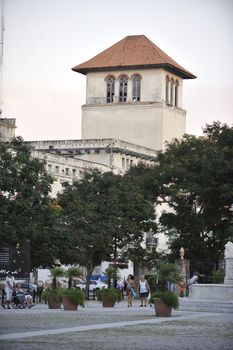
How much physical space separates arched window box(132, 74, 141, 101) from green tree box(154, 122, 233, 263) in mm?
82920

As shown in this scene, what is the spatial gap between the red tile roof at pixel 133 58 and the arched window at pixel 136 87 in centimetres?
190

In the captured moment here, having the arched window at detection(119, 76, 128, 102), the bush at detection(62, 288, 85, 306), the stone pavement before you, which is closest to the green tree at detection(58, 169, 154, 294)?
the bush at detection(62, 288, 85, 306)

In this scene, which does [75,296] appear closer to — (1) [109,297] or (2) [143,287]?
(1) [109,297]

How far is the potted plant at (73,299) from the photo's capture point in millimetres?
50719

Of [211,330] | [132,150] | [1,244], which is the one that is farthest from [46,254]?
[132,150]

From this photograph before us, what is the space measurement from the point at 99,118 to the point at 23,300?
12684 cm

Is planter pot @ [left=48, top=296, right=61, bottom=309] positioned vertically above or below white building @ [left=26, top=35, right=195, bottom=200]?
below

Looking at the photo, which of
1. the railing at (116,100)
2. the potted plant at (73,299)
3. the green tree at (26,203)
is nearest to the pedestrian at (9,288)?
the potted plant at (73,299)

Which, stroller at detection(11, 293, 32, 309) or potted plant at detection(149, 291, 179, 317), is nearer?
potted plant at detection(149, 291, 179, 317)

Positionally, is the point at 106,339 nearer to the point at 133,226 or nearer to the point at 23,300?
the point at 23,300

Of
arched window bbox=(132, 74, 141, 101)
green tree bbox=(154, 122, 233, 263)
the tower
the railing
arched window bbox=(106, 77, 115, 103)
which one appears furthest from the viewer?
arched window bbox=(106, 77, 115, 103)

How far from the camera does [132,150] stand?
15812 centimetres

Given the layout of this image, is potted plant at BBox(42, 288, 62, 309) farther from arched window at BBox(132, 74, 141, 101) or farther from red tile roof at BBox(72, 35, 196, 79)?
arched window at BBox(132, 74, 141, 101)

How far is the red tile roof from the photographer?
7072 inches
